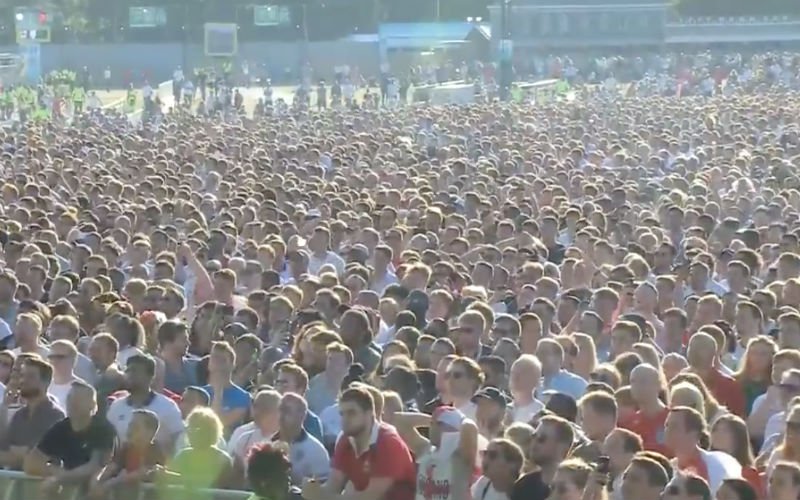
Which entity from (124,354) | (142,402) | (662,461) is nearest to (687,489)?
(662,461)

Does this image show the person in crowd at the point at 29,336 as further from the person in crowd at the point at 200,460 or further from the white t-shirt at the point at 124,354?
the person in crowd at the point at 200,460

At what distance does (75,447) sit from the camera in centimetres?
855

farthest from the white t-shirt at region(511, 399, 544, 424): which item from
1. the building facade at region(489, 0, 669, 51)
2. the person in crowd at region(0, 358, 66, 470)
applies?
the building facade at region(489, 0, 669, 51)

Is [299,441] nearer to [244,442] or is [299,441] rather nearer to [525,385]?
[244,442]

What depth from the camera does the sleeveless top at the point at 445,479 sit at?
316 inches

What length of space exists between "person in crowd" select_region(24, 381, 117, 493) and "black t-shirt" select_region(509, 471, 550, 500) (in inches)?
82.1

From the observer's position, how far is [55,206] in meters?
18.8

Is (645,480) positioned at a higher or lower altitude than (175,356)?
higher

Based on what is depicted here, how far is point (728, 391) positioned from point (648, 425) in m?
1.33

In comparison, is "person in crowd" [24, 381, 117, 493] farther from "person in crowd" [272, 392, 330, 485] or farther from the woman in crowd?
the woman in crowd

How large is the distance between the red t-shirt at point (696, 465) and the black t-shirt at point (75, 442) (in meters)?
2.71

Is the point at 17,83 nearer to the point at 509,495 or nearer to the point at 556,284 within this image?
the point at 556,284

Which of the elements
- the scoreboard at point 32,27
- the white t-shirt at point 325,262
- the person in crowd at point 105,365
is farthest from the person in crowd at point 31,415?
the scoreboard at point 32,27

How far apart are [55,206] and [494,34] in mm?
45876
